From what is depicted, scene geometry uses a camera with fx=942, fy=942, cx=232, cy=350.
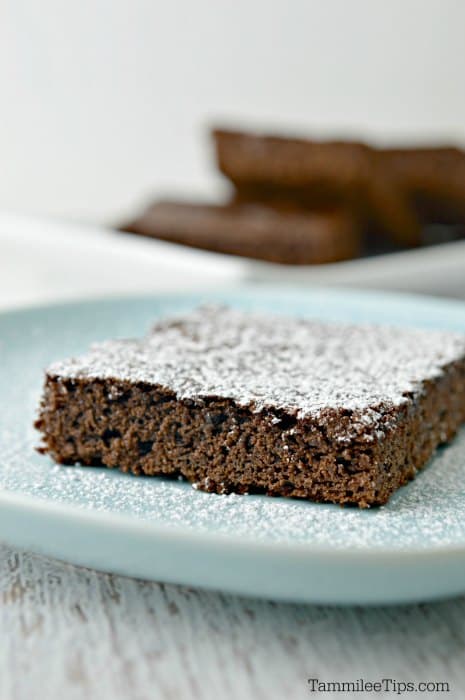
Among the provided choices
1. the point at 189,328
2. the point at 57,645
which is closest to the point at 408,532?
the point at 57,645

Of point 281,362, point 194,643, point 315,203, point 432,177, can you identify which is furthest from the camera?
point 432,177

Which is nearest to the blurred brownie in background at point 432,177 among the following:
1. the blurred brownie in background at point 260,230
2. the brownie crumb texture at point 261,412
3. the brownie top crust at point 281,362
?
the blurred brownie in background at point 260,230

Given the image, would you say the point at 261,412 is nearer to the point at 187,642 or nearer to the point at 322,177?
the point at 187,642

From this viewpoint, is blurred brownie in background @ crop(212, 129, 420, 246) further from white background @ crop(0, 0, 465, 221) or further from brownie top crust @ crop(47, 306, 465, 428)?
white background @ crop(0, 0, 465, 221)

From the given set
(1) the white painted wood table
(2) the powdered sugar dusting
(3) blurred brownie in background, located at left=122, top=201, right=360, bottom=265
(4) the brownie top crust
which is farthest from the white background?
(1) the white painted wood table

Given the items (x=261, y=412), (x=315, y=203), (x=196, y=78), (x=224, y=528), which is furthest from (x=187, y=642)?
(x=196, y=78)
